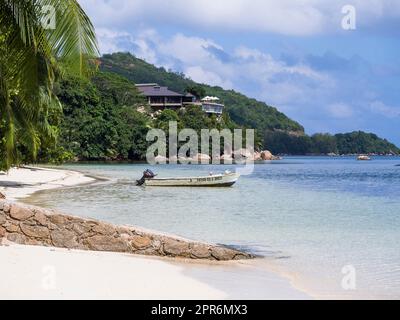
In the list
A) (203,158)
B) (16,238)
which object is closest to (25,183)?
(16,238)

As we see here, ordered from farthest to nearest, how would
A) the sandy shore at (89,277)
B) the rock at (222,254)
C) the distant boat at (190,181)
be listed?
the distant boat at (190,181), the rock at (222,254), the sandy shore at (89,277)

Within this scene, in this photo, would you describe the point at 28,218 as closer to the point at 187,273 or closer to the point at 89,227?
the point at 89,227

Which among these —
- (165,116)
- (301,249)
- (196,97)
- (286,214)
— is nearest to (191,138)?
(165,116)

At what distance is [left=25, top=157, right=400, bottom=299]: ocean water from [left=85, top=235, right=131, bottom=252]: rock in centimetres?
230

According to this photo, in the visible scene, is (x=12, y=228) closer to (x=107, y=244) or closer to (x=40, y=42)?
(x=107, y=244)

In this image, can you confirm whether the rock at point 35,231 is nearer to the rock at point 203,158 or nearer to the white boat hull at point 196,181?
the white boat hull at point 196,181

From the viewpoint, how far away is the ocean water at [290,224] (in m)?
10.2

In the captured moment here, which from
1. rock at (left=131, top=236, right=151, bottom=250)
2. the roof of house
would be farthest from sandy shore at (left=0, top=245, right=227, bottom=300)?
the roof of house

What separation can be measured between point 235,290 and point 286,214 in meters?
13.3

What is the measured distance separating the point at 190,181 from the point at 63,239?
83.3 feet

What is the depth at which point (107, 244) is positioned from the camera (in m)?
9.88

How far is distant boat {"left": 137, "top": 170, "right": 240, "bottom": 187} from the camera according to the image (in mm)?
35156

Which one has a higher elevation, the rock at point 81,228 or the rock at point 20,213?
the rock at point 20,213

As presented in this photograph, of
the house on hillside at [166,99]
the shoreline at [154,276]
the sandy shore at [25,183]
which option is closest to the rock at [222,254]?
the shoreline at [154,276]
